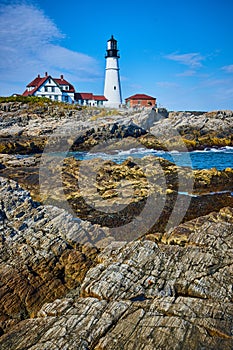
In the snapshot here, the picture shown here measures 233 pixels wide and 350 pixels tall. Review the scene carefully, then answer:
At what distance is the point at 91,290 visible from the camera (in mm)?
7336

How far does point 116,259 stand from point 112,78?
5363 centimetres

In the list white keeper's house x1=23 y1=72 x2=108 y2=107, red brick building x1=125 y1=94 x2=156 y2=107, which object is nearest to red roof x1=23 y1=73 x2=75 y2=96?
white keeper's house x1=23 y1=72 x2=108 y2=107

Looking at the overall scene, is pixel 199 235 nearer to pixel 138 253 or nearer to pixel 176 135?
pixel 138 253

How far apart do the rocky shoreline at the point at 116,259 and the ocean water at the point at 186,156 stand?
722cm

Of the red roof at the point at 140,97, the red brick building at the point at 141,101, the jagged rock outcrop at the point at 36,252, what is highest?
the red roof at the point at 140,97

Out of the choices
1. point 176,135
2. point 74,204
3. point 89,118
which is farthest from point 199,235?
point 89,118

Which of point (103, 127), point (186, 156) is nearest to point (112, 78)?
point (103, 127)

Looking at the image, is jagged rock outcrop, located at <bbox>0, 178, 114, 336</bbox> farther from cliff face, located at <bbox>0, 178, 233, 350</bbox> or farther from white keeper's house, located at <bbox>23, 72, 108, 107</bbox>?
white keeper's house, located at <bbox>23, 72, 108, 107</bbox>

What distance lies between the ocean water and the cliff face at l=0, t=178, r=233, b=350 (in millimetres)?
16808

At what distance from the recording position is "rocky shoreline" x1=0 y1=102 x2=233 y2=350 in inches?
231

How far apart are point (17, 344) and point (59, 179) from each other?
43.2 feet

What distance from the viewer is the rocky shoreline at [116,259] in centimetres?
587

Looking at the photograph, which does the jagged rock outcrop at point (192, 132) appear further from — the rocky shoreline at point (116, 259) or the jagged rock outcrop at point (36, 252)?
the jagged rock outcrop at point (36, 252)

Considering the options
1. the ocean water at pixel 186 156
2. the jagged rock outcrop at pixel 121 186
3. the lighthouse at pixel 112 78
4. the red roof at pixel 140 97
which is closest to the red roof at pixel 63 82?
the lighthouse at pixel 112 78
